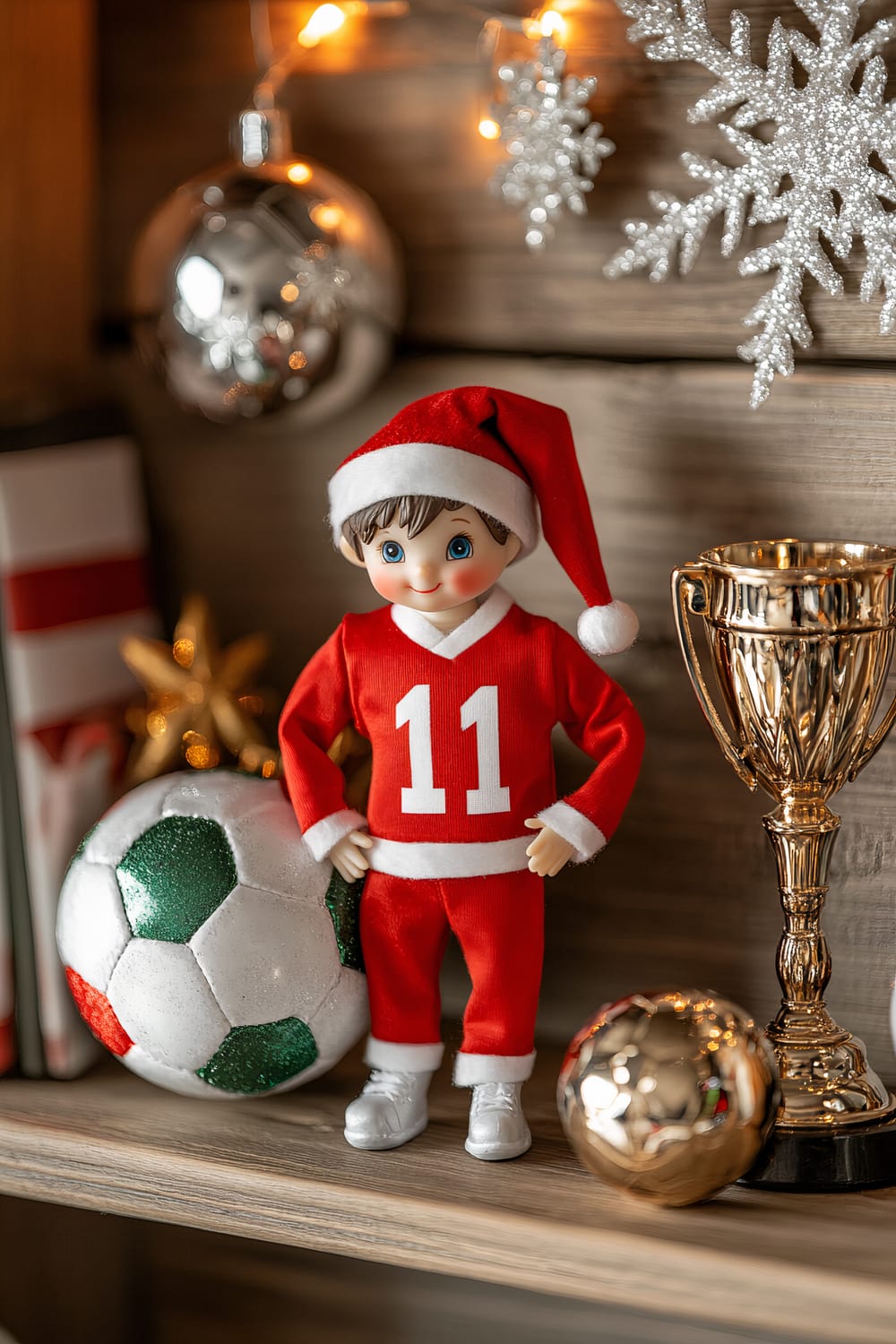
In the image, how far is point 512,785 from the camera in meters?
0.86

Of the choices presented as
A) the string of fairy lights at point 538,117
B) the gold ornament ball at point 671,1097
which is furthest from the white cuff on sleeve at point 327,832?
the string of fairy lights at point 538,117

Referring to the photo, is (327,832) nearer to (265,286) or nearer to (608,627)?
(608,627)

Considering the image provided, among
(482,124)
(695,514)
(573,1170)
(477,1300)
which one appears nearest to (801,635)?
(695,514)

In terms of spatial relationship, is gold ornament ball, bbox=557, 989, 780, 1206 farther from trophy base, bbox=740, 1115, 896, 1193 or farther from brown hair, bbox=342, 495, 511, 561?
brown hair, bbox=342, 495, 511, 561

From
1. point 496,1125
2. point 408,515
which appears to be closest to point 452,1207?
point 496,1125

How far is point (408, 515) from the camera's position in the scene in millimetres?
827

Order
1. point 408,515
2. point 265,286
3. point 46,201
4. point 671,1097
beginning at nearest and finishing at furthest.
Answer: point 671,1097, point 408,515, point 265,286, point 46,201

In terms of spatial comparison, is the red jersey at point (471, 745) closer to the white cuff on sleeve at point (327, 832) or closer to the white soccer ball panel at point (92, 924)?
the white cuff on sleeve at point (327, 832)

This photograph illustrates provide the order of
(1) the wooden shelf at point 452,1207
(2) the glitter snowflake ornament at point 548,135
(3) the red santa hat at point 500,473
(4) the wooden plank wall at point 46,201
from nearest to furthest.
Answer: (1) the wooden shelf at point 452,1207
(3) the red santa hat at point 500,473
(2) the glitter snowflake ornament at point 548,135
(4) the wooden plank wall at point 46,201

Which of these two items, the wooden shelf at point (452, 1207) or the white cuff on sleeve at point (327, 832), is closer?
the wooden shelf at point (452, 1207)

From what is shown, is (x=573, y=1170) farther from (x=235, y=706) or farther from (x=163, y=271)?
(x=163, y=271)

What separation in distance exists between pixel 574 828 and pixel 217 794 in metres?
0.24

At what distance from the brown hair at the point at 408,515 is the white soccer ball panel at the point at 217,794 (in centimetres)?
19

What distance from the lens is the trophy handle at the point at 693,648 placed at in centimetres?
85
